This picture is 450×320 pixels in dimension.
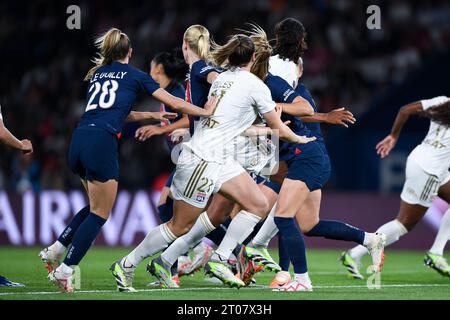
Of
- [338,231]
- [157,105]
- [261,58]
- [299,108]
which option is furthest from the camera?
[157,105]

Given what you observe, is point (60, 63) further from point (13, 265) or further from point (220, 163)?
point (220, 163)

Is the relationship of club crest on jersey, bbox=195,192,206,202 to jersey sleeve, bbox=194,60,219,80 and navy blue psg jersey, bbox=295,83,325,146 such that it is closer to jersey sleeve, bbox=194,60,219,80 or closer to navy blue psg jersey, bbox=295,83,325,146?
jersey sleeve, bbox=194,60,219,80

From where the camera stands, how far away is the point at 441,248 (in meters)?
9.93

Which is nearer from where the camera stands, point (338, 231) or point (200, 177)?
point (200, 177)

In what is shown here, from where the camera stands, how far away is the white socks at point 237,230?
316 inches

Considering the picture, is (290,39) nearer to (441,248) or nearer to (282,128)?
(282,128)

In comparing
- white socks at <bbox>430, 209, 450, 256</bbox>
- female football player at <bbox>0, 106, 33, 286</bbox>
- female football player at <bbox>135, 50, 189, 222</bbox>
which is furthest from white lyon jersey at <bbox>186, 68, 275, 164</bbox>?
white socks at <bbox>430, 209, 450, 256</bbox>

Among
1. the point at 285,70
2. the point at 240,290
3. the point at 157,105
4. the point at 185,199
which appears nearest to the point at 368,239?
the point at 240,290

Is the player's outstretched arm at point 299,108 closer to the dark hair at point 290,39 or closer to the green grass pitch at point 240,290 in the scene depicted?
the dark hair at point 290,39

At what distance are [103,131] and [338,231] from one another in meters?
2.30

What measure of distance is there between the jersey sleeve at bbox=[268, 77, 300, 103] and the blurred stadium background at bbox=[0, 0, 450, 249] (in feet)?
23.4

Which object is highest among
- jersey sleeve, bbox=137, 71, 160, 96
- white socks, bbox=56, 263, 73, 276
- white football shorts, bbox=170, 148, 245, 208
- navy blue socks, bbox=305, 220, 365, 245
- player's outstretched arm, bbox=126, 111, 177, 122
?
jersey sleeve, bbox=137, 71, 160, 96

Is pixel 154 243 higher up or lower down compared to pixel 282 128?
lower down

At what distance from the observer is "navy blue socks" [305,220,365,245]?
28.0 feet
